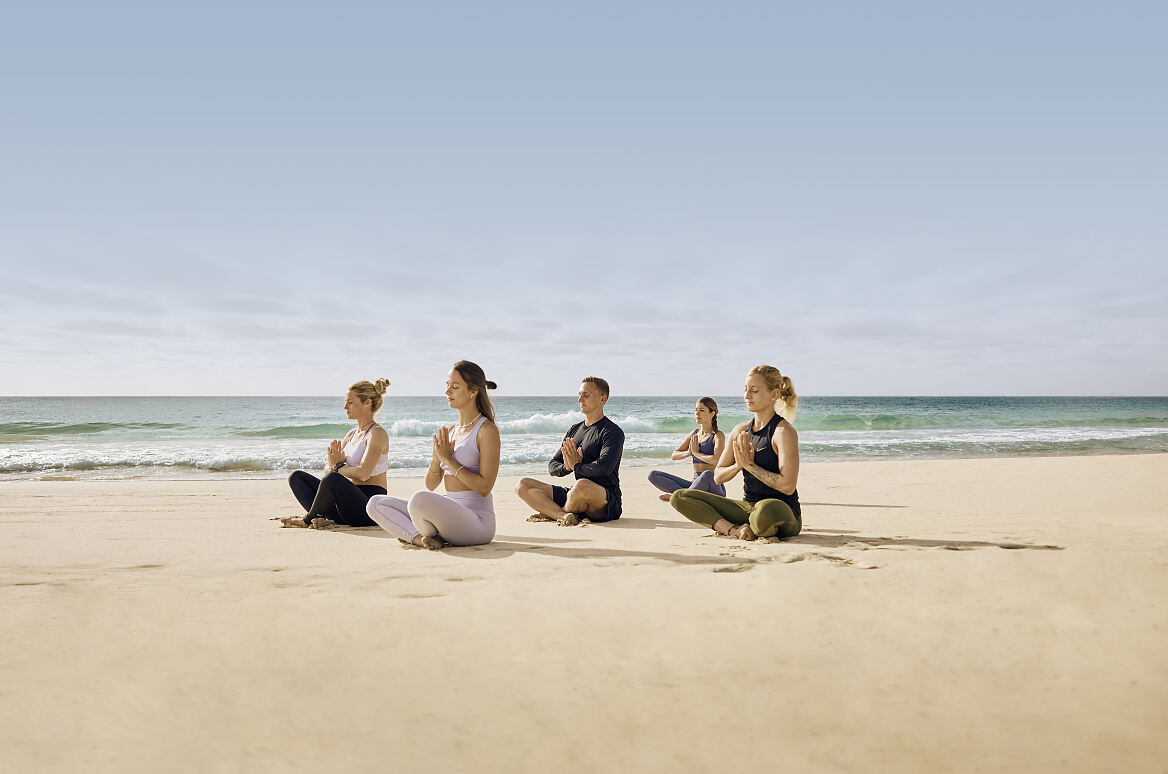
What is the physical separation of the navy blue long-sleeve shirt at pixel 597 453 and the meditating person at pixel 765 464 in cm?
129

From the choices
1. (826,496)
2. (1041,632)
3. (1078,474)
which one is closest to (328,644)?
(1041,632)

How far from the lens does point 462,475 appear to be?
548 cm

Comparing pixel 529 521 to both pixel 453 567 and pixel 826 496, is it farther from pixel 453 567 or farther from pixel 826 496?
pixel 826 496

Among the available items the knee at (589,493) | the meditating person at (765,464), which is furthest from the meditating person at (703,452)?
the meditating person at (765,464)

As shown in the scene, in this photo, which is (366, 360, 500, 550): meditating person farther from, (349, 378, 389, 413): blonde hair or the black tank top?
the black tank top

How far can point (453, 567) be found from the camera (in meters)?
4.87

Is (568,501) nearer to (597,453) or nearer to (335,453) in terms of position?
(597,453)

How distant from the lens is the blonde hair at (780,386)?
5824 millimetres

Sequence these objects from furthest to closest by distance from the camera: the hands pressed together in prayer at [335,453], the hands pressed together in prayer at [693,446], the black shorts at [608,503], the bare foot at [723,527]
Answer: the hands pressed together in prayer at [693,446], the black shorts at [608,503], the hands pressed together in prayer at [335,453], the bare foot at [723,527]

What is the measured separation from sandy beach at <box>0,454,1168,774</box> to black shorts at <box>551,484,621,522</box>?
1.78m

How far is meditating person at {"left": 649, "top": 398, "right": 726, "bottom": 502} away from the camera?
841 centimetres

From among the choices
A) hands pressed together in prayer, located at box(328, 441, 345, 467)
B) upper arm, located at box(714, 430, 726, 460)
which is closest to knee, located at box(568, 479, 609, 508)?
upper arm, located at box(714, 430, 726, 460)

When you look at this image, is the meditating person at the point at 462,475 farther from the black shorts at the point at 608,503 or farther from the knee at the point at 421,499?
the black shorts at the point at 608,503

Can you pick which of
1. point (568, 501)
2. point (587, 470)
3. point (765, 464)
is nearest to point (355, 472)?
point (568, 501)
